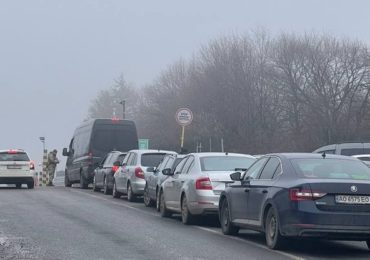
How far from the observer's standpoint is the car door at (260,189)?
14.7 m

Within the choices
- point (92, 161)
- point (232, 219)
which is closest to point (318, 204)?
point (232, 219)

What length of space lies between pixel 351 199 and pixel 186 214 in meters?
6.10

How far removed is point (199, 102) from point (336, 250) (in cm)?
5112

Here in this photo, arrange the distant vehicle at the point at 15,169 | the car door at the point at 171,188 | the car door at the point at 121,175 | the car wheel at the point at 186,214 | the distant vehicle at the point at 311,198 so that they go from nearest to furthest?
the distant vehicle at the point at 311,198, the car wheel at the point at 186,214, the car door at the point at 171,188, the car door at the point at 121,175, the distant vehicle at the point at 15,169

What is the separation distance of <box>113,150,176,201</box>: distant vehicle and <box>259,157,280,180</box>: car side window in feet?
36.3

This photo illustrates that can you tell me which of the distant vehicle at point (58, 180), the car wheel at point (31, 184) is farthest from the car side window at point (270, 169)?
the distant vehicle at point (58, 180)

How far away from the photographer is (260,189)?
14914 millimetres

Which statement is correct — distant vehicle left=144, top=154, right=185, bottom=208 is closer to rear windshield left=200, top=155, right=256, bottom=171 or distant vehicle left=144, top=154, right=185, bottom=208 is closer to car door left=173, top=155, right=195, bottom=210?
car door left=173, top=155, right=195, bottom=210

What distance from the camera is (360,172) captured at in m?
14.3

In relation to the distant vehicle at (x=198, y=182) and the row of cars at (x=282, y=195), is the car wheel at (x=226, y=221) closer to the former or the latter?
the row of cars at (x=282, y=195)

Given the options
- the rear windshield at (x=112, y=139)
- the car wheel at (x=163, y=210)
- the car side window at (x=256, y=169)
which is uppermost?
the rear windshield at (x=112, y=139)

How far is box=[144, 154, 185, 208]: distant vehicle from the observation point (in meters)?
22.9

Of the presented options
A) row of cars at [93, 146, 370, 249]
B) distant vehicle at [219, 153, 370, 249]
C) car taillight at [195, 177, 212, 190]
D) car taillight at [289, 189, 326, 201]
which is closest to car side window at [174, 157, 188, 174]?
row of cars at [93, 146, 370, 249]

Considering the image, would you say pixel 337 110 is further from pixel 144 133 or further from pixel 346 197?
pixel 346 197
